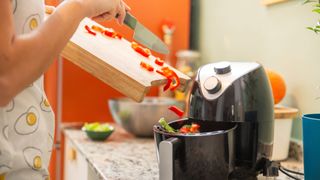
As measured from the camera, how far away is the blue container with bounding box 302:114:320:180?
2.62 ft

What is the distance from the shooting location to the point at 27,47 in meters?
0.56

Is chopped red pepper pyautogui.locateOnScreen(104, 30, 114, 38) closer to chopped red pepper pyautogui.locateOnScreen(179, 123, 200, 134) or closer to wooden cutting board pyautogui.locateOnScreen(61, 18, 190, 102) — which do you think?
wooden cutting board pyautogui.locateOnScreen(61, 18, 190, 102)

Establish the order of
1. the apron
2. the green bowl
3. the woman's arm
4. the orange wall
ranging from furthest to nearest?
the orange wall
the green bowl
the apron
the woman's arm

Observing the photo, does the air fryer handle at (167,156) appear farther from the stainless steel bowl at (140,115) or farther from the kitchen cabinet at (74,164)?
the stainless steel bowl at (140,115)

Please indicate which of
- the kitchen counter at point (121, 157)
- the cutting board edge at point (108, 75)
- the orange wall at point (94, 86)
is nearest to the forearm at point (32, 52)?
the cutting board edge at point (108, 75)

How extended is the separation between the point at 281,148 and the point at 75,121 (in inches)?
36.8

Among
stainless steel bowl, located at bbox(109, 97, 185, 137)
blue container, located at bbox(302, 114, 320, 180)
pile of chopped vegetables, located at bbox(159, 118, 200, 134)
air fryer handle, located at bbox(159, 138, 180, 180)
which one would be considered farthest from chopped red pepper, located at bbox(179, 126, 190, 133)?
stainless steel bowl, located at bbox(109, 97, 185, 137)

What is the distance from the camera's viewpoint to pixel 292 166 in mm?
1116

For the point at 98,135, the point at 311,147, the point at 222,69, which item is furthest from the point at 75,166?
the point at 311,147

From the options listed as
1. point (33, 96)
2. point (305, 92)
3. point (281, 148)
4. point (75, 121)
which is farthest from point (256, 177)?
point (75, 121)

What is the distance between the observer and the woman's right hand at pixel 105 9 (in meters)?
0.66

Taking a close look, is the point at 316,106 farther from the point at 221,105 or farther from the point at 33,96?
the point at 33,96

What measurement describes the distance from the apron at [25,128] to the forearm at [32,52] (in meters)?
0.09

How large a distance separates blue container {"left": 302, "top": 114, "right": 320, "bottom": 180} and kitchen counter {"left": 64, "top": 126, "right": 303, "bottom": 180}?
16 centimetres
